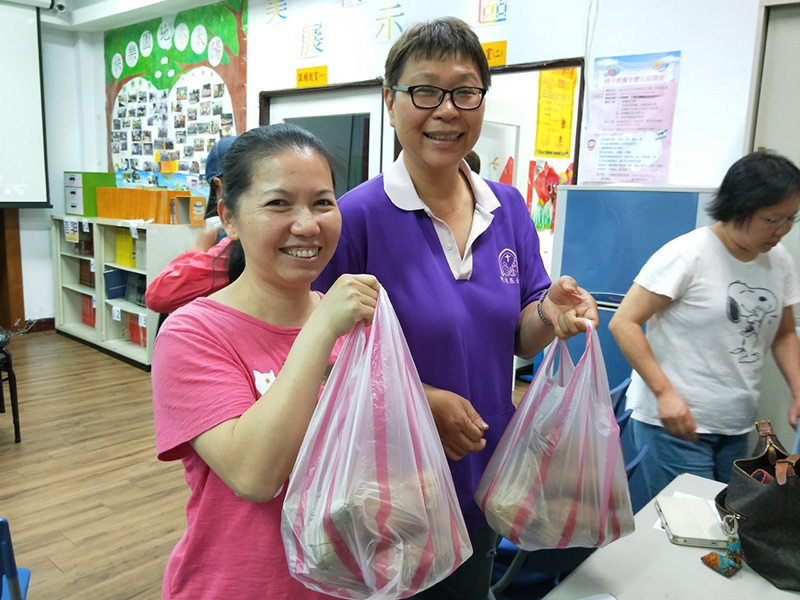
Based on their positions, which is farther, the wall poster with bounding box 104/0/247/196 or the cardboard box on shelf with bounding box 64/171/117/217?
the cardboard box on shelf with bounding box 64/171/117/217

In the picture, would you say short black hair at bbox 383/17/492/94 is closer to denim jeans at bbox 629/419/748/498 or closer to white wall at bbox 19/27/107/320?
denim jeans at bbox 629/419/748/498

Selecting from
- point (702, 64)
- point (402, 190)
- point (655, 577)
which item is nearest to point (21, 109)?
point (702, 64)

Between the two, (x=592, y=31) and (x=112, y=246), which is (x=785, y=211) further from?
(x=112, y=246)

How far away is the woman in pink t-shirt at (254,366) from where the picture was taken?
29.1 inches

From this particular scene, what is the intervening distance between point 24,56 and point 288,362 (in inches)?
232

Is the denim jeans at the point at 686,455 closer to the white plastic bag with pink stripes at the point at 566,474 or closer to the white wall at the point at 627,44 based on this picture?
the white plastic bag with pink stripes at the point at 566,474

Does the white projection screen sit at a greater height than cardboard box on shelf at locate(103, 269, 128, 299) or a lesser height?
greater

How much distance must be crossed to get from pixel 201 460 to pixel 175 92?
514 cm

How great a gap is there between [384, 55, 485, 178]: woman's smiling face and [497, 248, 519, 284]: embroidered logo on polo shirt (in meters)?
0.21

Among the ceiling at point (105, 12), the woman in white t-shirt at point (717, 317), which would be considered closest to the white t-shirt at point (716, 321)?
the woman in white t-shirt at point (717, 317)

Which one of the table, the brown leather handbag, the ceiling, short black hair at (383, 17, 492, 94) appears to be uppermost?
the ceiling

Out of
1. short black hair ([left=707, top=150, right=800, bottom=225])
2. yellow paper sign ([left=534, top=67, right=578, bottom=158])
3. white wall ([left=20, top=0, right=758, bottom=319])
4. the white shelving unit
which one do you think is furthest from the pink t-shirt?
the white shelving unit

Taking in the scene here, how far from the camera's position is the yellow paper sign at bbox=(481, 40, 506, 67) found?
10.7 feet

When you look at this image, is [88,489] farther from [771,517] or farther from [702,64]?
[702,64]
